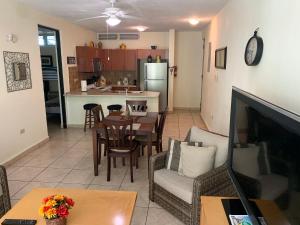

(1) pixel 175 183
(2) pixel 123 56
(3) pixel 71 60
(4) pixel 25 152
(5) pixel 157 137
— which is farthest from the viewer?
(2) pixel 123 56

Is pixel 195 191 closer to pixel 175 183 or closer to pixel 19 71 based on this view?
pixel 175 183

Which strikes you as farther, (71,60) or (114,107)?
(71,60)

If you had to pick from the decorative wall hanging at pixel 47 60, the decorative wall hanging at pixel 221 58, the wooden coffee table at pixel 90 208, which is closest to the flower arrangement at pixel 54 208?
the wooden coffee table at pixel 90 208

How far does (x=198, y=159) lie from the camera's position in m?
2.37

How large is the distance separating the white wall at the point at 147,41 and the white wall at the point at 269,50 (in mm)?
4127

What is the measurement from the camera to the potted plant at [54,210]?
158cm

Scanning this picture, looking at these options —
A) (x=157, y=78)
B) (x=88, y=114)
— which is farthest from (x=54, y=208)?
(x=157, y=78)

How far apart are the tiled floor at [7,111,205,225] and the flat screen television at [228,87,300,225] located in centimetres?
120

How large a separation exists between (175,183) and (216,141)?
62cm

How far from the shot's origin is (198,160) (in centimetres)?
237

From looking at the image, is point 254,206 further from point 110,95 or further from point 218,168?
point 110,95

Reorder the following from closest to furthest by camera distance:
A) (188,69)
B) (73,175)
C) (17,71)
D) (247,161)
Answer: (247,161) → (73,175) → (17,71) → (188,69)

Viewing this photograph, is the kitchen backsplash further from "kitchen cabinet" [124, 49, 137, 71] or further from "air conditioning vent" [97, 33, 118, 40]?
"air conditioning vent" [97, 33, 118, 40]

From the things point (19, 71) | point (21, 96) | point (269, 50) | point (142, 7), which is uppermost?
point (142, 7)
